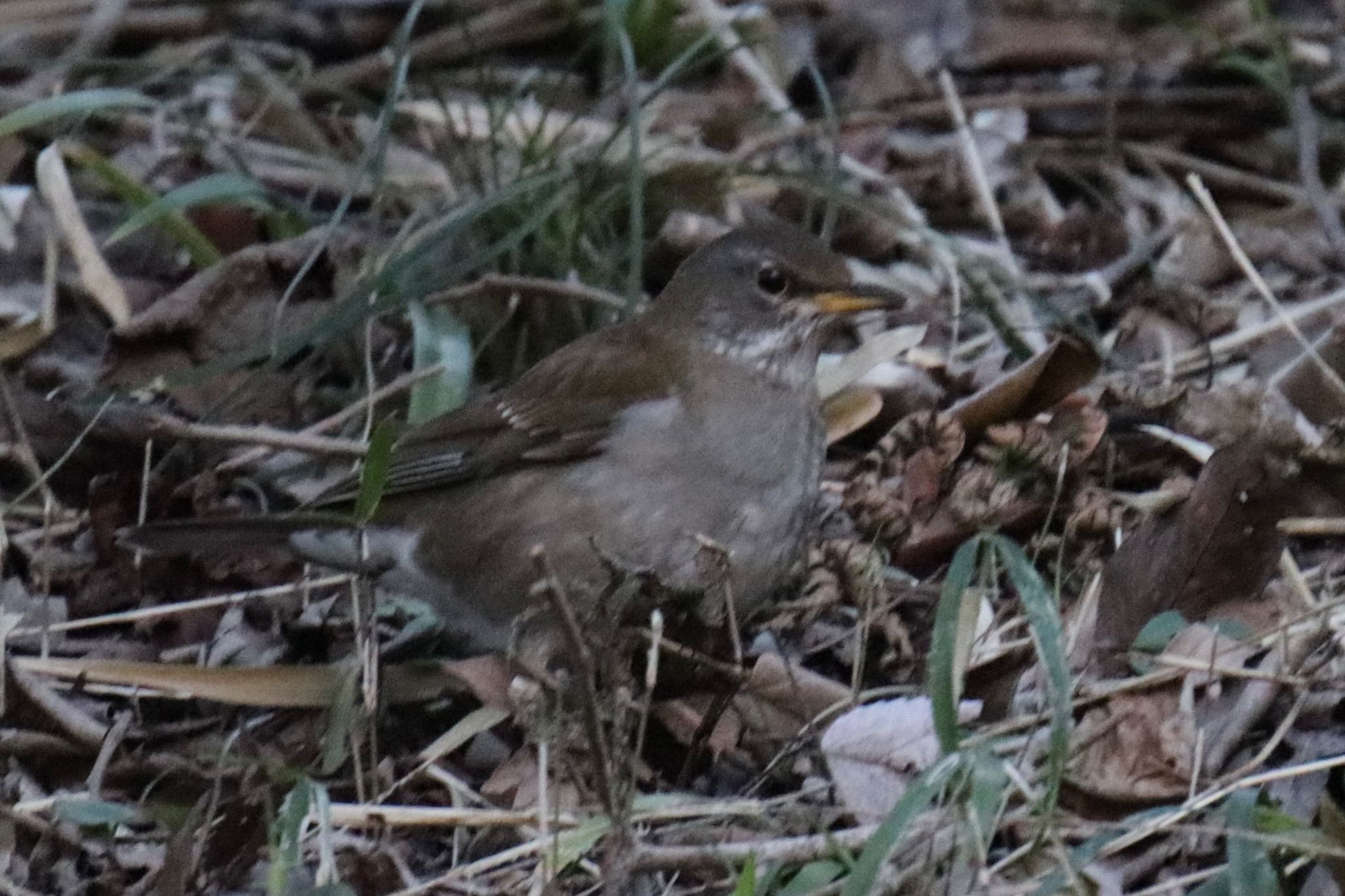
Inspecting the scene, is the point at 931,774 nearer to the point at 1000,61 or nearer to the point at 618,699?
the point at 618,699

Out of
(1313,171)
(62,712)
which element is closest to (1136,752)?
(62,712)

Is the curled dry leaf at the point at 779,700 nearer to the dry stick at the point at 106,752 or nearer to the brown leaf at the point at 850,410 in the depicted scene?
the brown leaf at the point at 850,410

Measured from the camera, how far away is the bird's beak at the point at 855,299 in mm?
5090

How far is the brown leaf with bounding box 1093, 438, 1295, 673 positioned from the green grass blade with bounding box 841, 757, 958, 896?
3.49ft

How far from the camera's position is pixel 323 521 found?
4.96 m

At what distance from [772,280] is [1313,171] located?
224cm

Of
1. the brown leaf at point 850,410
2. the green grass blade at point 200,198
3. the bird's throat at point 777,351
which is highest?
the green grass blade at point 200,198

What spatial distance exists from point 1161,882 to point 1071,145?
3920 mm

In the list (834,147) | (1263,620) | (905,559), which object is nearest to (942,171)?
(834,147)

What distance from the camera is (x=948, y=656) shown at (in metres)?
3.84

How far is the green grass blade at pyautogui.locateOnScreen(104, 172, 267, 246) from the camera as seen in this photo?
5.83m

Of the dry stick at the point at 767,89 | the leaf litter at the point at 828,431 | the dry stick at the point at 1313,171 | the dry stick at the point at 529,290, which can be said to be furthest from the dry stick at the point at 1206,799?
the dry stick at the point at 767,89

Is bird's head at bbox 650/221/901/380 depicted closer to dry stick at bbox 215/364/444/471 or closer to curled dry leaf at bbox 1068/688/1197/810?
dry stick at bbox 215/364/444/471

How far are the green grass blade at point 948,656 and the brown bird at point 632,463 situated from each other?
75cm
